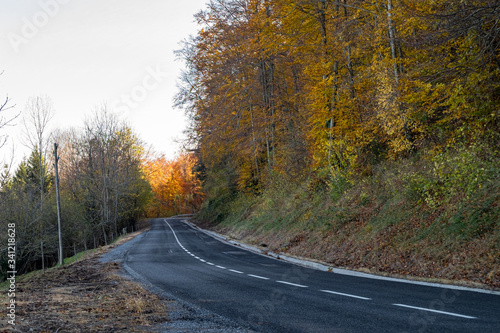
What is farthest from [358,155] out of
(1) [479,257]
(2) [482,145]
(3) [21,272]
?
(3) [21,272]

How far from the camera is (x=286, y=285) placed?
10320mm

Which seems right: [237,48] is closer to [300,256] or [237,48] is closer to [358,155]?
[358,155]

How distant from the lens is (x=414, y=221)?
1296cm

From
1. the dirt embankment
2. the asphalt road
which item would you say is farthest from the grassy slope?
the dirt embankment

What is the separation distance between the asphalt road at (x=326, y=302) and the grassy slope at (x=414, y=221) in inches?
56.8

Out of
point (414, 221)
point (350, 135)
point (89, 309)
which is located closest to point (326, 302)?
point (89, 309)

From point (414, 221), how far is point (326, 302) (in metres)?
6.49

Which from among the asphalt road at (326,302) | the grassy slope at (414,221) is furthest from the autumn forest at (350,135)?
the asphalt road at (326,302)

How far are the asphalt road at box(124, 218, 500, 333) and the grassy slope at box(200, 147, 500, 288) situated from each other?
1442 mm

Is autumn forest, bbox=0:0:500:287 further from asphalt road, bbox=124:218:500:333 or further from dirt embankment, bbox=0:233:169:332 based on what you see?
dirt embankment, bbox=0:233:169:332

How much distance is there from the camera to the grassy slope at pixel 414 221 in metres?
10.1

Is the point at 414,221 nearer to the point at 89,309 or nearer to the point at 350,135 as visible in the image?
the point at 350,135

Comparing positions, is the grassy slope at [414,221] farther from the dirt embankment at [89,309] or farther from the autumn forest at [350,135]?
the dirt embankment at [89,309]

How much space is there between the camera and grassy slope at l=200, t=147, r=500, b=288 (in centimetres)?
1012
